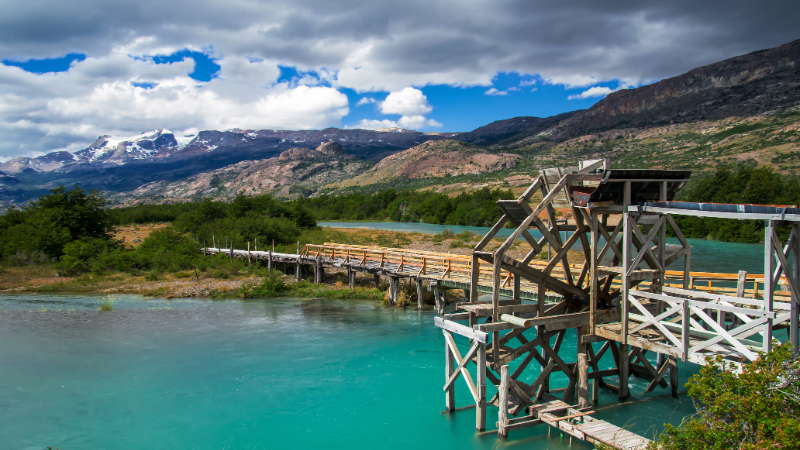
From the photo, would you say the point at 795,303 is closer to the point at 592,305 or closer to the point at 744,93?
the point at 592,305

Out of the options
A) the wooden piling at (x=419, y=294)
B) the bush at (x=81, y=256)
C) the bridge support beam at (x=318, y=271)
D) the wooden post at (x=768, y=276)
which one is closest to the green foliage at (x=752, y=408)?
the wooden post at (x=768, y=276)

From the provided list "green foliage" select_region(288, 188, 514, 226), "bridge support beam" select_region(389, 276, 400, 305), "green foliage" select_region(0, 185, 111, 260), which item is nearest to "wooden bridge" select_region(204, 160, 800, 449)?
"bridge support beam" select_region(389, 276, 400, 305)

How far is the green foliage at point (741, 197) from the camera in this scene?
4989 cm

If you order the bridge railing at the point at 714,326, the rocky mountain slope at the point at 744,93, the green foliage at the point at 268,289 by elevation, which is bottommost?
the green foliage at the point at 268,289

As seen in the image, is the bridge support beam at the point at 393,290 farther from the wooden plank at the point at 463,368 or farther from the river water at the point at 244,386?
the wooden plank at the point at 463,368

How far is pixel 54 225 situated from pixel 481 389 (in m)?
41.9

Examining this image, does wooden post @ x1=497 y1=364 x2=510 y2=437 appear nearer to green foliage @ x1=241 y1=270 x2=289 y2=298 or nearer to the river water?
the river water

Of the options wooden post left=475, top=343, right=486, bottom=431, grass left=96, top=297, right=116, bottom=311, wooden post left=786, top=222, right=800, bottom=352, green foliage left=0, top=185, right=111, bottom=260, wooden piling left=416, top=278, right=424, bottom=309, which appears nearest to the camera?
wooden post left=786, top=222, right=800, bottom=352

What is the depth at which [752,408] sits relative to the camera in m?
5.45

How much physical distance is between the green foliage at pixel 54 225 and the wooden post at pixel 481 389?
132 ft

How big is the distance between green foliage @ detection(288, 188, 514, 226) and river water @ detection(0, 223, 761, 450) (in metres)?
62.4

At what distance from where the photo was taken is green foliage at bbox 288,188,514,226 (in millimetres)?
89812

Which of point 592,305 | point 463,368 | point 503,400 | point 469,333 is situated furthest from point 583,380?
point 469,333

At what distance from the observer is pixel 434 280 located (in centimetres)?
2197
